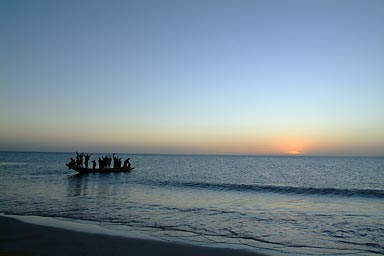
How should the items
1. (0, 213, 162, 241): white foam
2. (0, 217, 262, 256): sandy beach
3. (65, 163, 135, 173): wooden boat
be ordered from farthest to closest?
(65, 163, 135, 173): wooden boat < (0, 213, 162, 241): white foam < (0, 217, 262, 256): sandy beach

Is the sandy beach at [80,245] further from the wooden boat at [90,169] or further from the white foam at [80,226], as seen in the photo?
the wooden boat at [90,169]

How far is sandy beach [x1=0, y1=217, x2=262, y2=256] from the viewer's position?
8328mm

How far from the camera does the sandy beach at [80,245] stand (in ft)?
27.3

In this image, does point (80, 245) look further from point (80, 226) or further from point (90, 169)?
point (90, 169)

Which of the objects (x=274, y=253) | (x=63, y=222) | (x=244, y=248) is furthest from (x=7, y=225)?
(x=274, y=253)

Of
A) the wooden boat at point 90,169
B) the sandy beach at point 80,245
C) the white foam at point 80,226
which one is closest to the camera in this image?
the sandy beach at point 80,245

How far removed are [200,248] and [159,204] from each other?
366 inches

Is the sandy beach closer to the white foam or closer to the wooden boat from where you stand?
the white foam

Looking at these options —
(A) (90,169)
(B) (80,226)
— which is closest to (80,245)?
(B) (80,226)

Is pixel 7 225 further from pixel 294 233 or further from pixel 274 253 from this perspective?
pixel 294 233

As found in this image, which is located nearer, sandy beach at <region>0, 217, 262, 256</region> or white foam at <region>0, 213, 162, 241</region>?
sandy beach at <region>0, 217, 262, 256</region>

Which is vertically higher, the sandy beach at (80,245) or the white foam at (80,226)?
the sandy beach at (80,245)

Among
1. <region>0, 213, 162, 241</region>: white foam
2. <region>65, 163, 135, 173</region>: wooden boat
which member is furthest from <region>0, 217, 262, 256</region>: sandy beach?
<region>65, 163, 135, 173</region>: wooden boat

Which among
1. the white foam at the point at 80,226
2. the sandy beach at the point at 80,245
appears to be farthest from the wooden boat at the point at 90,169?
the sandy beach at the point at 80,245
